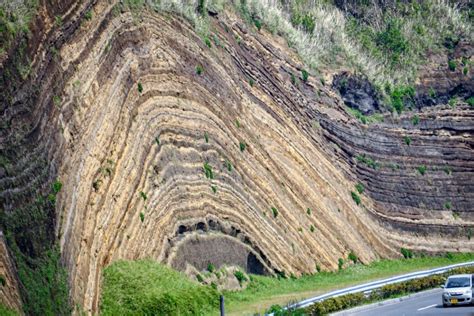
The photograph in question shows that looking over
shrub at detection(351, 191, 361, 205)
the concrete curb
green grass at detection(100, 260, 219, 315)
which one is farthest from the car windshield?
shrub at detection(351, 191, 361, 205)

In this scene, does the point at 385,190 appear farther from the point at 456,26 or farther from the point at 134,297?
the point at 134,297

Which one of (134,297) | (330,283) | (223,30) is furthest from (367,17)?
(134,297)

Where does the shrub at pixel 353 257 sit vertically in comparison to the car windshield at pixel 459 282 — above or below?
above

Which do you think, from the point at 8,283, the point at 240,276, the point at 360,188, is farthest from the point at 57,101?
the point at 360,188

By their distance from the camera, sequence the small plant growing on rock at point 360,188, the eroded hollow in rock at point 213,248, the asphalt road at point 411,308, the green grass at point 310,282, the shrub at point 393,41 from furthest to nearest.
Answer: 1. the shrub at point 393,41
2. the small plant growing on rock at point 360,188
3. the eroded hollow in rock at point 213,248
4. the green grass at point 310,282
5. the asphalt road at point 411,308

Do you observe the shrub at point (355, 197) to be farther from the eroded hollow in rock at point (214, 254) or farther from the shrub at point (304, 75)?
the eroded hollow in rock at point (214, 254)

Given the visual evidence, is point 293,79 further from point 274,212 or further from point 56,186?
point 56,186

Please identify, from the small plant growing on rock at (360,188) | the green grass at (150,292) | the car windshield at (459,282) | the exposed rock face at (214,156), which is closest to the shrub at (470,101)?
the exposed rock face at (214,156)
